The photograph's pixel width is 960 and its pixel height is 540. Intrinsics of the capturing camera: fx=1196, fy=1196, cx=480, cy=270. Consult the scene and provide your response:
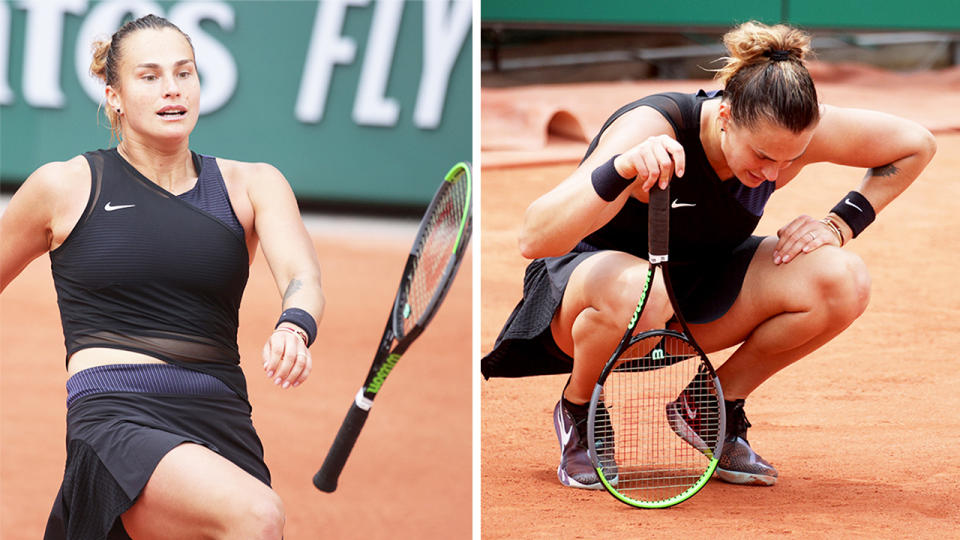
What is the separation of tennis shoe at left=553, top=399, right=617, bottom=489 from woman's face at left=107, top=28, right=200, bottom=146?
1121 mm

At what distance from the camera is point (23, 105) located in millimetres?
2424

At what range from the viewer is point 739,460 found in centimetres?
269

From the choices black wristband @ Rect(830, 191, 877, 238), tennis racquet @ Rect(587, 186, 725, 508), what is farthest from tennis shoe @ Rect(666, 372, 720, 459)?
black wristband @ Rect(830, 191, 877, 238)

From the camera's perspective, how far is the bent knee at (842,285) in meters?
2.55

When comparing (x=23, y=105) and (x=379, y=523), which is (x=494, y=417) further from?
(x=23, y=105)

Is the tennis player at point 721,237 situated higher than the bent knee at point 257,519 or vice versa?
the tennis player at point 721,237

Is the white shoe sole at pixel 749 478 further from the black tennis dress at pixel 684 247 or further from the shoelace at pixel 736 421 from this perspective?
the black tennis dress at pixel 684 247

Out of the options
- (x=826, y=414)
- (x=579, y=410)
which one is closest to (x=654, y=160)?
(x=579, y=410)

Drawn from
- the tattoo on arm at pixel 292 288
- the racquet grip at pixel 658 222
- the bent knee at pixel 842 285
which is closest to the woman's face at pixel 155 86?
the tattoo on arm at pixel 292 288

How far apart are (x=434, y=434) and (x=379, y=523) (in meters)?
0.35

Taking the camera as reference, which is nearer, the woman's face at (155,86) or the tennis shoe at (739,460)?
the woman's face at (155,86)

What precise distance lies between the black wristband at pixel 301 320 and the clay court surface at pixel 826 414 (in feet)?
2.20

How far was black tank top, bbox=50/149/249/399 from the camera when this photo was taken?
196cm

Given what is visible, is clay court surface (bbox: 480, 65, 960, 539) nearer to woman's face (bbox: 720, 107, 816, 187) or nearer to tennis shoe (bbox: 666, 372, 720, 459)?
tennis shoe (bbox: 666, 372, 720, 459)
